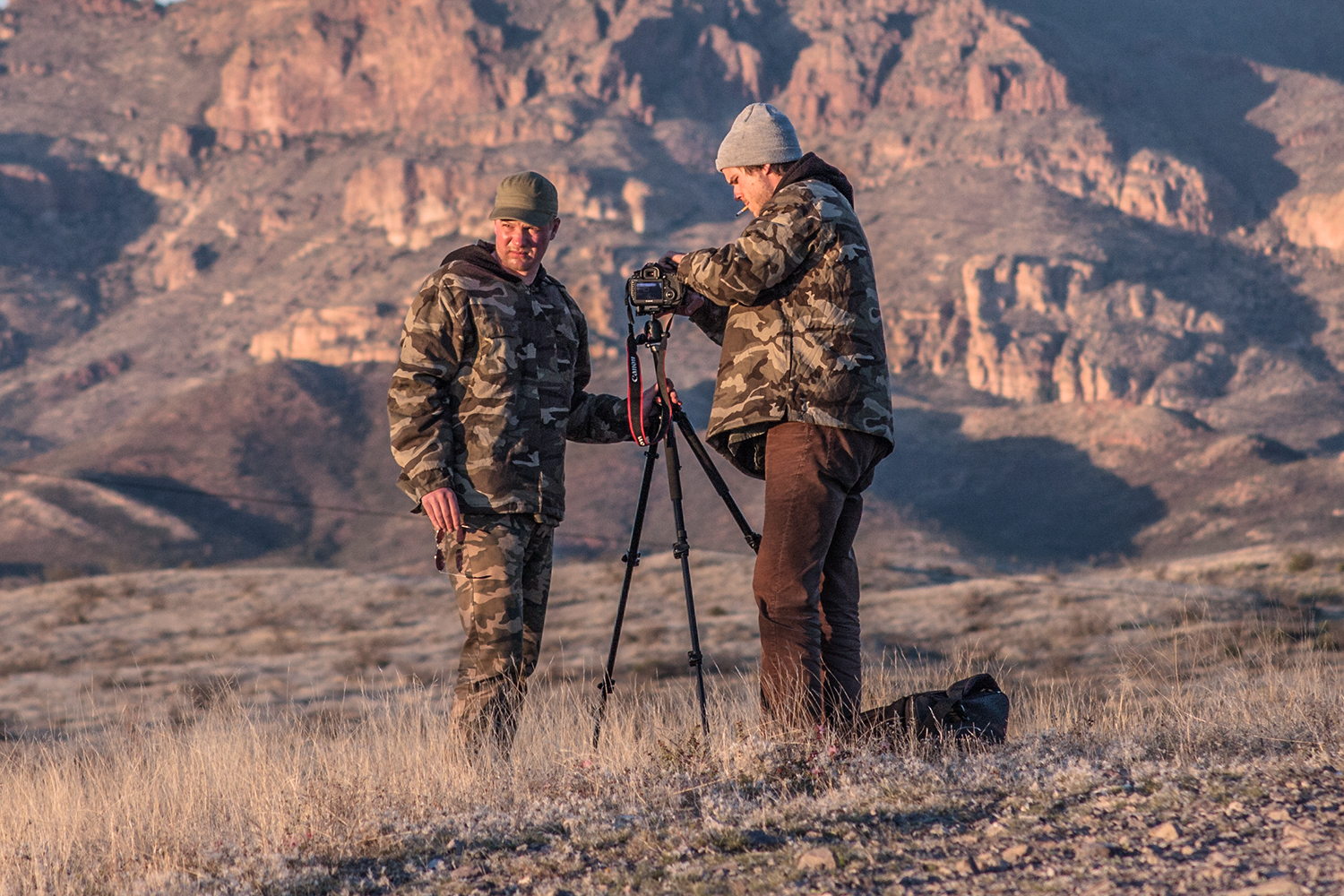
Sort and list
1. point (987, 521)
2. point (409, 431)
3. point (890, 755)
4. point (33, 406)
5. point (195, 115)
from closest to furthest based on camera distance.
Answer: point (890, 755) < point (409, 431) < point (987, 521) < point (33, 406) < point (195, 115)

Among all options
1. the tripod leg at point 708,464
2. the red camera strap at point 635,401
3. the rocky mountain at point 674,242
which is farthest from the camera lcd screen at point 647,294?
the rocky mountain at point 674,242

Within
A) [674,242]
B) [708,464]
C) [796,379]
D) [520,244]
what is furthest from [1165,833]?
[674,242]

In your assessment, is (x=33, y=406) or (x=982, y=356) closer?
(x=982, y=356)

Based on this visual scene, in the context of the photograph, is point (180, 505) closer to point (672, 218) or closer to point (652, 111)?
point (672, 218)

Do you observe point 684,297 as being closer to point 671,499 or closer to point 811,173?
point 811,173

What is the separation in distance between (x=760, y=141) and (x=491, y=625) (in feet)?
6.23

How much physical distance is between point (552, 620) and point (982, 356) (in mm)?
101188

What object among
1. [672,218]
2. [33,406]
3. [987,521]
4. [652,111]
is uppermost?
[652,111]

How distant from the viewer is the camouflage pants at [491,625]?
4508mm

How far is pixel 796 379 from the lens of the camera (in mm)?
4203

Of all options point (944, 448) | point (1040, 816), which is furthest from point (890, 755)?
point (944, 448)

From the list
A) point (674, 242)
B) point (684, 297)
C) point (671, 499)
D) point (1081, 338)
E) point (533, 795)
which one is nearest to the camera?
point (533, 795)

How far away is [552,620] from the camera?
26328 millimetres

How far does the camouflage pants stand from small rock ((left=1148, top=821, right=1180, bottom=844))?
2.14 metres
